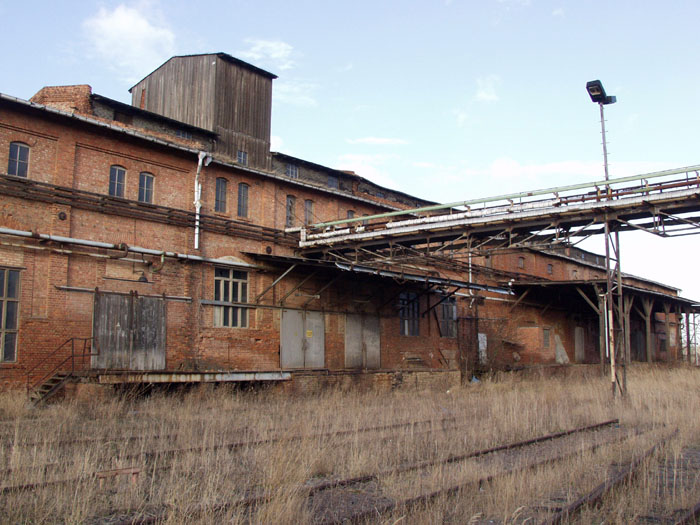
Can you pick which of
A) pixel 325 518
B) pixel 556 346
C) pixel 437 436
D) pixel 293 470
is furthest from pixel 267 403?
pixel 556 346

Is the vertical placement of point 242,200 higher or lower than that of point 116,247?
higher

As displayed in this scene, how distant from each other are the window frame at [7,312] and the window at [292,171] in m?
10.6

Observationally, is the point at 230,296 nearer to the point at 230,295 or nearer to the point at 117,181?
the point at 230,295

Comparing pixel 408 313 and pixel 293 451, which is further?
pixel 408 313

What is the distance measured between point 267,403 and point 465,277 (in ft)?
51.8

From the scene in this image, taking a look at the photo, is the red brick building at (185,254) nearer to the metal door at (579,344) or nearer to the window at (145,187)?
the window at (145,187)

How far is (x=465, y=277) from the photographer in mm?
28844

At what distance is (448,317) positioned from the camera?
2728 centimetres

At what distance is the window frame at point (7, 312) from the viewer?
14.3 meters

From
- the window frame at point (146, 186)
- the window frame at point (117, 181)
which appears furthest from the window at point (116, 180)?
the window frame at point (146, 186)

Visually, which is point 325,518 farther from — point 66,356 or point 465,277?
point 465,277

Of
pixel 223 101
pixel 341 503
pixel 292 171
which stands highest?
pixel 223 101

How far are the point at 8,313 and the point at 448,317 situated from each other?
17596mm

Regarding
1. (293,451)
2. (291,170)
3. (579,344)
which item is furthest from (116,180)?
(579,344)
